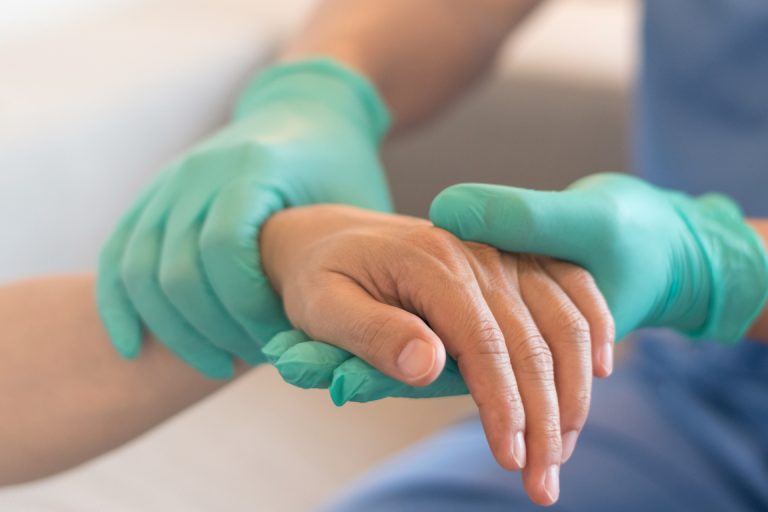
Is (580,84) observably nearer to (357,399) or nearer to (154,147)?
(154,147)

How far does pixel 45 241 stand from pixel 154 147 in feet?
0.48

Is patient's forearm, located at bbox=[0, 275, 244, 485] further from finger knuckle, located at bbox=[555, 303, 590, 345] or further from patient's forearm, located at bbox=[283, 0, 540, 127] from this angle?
patient's forearm, located at bbox=[283, 0, 540, 127]

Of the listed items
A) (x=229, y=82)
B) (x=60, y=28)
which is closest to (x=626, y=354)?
(x=229, y=82)

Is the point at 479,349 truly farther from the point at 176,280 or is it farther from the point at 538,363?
the point at 176,280

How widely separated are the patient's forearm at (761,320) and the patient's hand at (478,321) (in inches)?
8.6

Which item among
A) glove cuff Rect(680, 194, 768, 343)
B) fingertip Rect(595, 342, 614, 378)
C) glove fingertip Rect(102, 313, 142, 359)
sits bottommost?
glove fingertip Rect(102, 313, 142, 359)

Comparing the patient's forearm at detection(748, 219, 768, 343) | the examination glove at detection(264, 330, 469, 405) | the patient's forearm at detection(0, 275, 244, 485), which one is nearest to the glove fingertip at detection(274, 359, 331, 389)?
the examination glove at detection(264, 330, 469, 405)

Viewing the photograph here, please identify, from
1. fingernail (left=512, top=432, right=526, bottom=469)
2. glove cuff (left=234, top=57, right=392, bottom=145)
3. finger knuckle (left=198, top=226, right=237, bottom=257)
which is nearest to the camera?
fingernail (left=512, top=432, right=526, bottom=469)

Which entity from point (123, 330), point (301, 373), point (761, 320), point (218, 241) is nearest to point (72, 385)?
point (123, 330)

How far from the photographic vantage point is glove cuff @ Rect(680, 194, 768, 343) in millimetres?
629

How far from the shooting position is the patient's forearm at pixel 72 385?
66 cm

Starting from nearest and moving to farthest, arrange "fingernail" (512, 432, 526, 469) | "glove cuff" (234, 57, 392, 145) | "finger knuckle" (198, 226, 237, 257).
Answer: "fingernail" (512, 432, 526, 469), "finger knuckle" (198, 226, 237, 257), "glove cuff" (234, 57, 392, 145)

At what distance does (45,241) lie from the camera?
85 centimetres

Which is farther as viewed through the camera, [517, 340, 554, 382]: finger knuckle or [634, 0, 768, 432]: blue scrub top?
[634, 0, 768, 432]: blue scrub top
